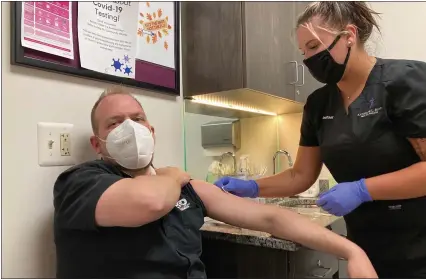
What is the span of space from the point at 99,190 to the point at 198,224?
0.33 metres

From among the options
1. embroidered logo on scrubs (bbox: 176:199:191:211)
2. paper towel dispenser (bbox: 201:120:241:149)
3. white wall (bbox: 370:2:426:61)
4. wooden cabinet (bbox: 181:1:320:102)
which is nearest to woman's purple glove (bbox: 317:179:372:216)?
embroidered logo on scrubs (bbox: 176:199:191:211)

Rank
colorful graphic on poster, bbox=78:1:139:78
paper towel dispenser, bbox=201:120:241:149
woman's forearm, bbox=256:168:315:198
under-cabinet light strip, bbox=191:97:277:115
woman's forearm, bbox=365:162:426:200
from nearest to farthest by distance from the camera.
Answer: woman's forearm, bbox=365:162:426:200
colorful graphic on poster, bbox=78:1:139:78
woman's forearm, bbox=256:168:315:198
under-cabinet light strip, bbox=191:97:277:115
paper towel dispenser, bbox=201:120:241:149

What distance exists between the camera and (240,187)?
141 centimetres

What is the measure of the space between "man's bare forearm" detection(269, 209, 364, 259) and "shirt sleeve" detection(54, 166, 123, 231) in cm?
50

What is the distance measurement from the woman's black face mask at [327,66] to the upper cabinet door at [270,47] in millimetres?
397

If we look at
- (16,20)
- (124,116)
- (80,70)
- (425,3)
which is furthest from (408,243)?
(425,3)

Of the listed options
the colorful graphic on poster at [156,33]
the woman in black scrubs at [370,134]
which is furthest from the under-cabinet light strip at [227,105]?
the woman in black scrubs at [370,134]

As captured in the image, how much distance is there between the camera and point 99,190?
3.11 feet

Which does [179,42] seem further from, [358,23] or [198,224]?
[198,224]

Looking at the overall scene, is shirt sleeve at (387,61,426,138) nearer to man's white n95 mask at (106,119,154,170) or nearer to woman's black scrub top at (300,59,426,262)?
woman's black scrub top at (300,59,426,262)

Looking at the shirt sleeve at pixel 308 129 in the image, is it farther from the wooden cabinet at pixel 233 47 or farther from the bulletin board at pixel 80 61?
the bulletin board at pixel 80 61

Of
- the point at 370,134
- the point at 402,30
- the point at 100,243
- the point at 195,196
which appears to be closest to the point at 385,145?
the point at 370,134

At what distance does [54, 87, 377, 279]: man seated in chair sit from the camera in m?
0.94

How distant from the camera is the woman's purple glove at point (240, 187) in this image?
4.58ft
